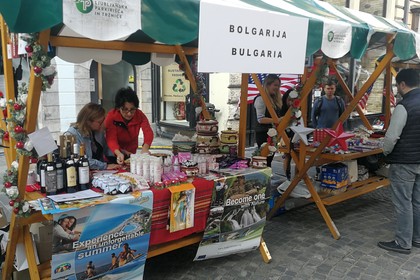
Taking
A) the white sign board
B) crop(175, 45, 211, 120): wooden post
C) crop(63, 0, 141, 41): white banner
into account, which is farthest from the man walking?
crop(63, 0, 141, 41): white banner

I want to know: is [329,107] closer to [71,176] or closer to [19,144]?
[71,176]

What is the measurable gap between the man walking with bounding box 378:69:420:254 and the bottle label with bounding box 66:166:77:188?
2968 millimetres

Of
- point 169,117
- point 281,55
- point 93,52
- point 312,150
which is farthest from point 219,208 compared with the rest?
point 169,117

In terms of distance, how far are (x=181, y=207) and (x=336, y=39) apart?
220 cm

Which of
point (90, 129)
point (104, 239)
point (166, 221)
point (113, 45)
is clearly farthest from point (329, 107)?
point (104, 239)

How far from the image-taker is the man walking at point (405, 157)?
3.82 metres

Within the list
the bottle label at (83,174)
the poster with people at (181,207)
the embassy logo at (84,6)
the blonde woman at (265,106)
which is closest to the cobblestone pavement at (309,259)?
the poster with people at (181,207)

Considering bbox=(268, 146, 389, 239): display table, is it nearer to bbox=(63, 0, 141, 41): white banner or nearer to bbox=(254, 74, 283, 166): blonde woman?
bbox=(254, 74, 283, 166): blonde woman

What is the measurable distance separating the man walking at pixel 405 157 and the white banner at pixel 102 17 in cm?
275

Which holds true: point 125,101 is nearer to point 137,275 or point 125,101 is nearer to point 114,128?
point 114,128

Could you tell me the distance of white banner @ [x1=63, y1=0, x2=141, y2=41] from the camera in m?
2.22

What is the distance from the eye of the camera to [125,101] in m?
4.12

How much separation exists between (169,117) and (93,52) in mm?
6629

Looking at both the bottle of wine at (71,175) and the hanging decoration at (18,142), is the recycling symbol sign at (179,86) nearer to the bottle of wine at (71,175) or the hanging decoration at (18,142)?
the bottle of wine at (71,175)
